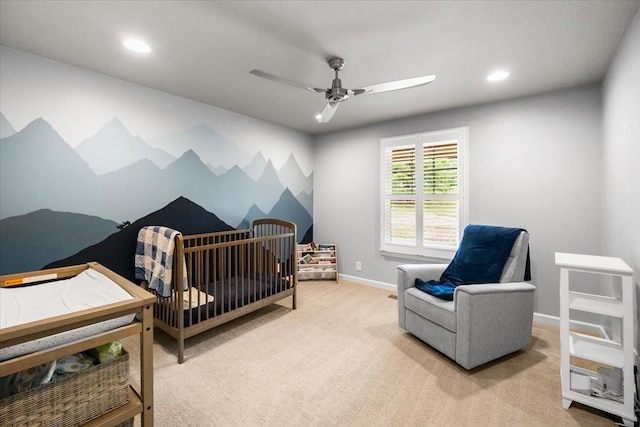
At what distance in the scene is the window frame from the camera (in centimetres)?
325

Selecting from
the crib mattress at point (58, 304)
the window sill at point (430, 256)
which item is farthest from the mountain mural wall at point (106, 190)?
the window sill at point (430, 256)

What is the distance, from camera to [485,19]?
5.48 ft

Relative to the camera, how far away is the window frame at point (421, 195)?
3.25 metres

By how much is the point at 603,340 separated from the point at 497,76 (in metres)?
2.10

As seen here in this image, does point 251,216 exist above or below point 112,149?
below

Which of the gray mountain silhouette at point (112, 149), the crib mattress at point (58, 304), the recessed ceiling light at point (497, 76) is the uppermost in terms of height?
the recessed ceiling light at point (497, 76)

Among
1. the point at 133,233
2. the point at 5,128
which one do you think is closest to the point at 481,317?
the point at 133,233

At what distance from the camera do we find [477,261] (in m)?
2.49

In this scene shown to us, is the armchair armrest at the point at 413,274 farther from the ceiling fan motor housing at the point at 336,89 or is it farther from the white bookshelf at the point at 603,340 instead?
the ceiling fan motor housing at the point at 336,89

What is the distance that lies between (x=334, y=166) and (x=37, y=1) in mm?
3414

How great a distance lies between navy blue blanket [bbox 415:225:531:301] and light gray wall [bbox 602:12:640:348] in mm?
616

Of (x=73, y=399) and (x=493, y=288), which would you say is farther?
(x=493, y=288)

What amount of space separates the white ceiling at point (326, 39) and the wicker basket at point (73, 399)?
73.8 inches

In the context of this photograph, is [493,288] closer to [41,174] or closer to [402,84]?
[402,84]
